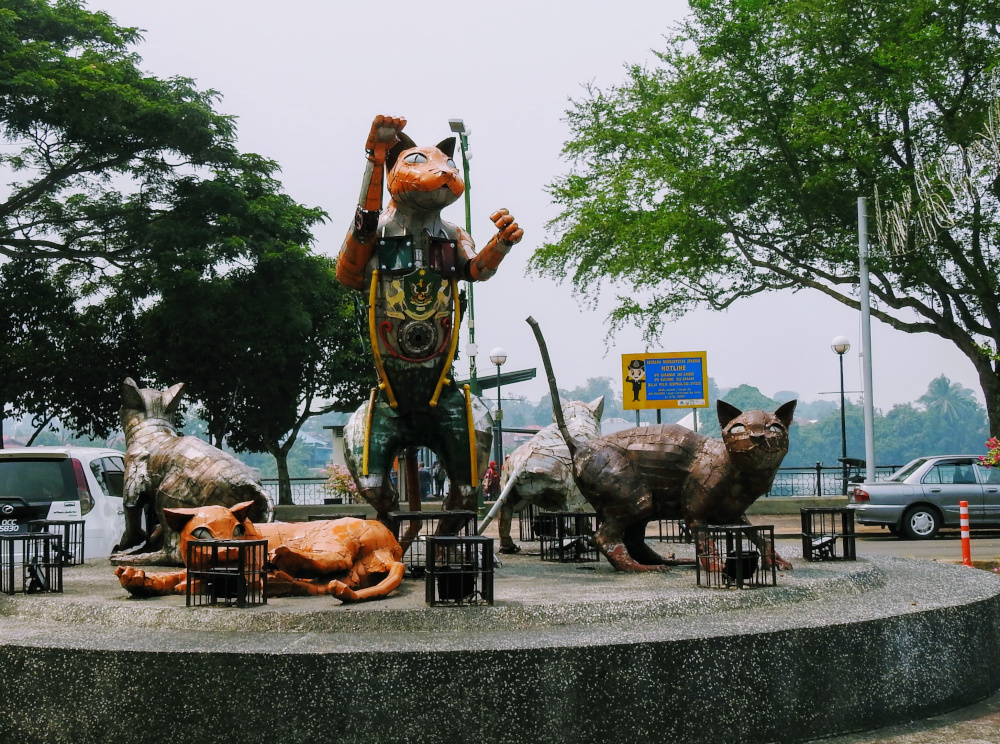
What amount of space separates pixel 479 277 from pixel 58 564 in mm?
3049

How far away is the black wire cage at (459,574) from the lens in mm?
5316

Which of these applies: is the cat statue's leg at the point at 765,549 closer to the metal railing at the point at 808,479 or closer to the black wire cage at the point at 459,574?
the black wire cage at the point at 459,574

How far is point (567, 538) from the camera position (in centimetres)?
841

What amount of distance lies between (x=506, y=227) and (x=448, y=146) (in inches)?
32.2

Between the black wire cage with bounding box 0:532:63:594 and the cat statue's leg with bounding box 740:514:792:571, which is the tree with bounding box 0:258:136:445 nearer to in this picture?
the black wire cage with bounding box 0:532:63:594

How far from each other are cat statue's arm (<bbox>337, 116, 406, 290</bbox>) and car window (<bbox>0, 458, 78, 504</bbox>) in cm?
410

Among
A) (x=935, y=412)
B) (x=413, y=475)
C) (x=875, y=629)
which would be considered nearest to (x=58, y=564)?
(x=413, y=475)

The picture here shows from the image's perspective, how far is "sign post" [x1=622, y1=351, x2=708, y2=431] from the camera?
23.5m

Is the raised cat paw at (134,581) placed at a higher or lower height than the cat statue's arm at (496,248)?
lower

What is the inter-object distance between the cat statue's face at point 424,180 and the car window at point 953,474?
505 inches

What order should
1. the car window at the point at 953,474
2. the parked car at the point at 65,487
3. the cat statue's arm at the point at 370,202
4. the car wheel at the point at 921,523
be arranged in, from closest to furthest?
the cat statue's arm at the point at 370,202 < the parked car at the point at 65,487 < the car wheel at the point at 921,523 < the car window at the point at 953,474

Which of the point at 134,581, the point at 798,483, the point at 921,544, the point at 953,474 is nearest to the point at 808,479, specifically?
the point at 798,483

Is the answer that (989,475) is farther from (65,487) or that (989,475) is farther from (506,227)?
(65,487)

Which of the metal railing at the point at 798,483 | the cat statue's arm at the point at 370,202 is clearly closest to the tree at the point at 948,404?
the metal railing at the point at 798,483
